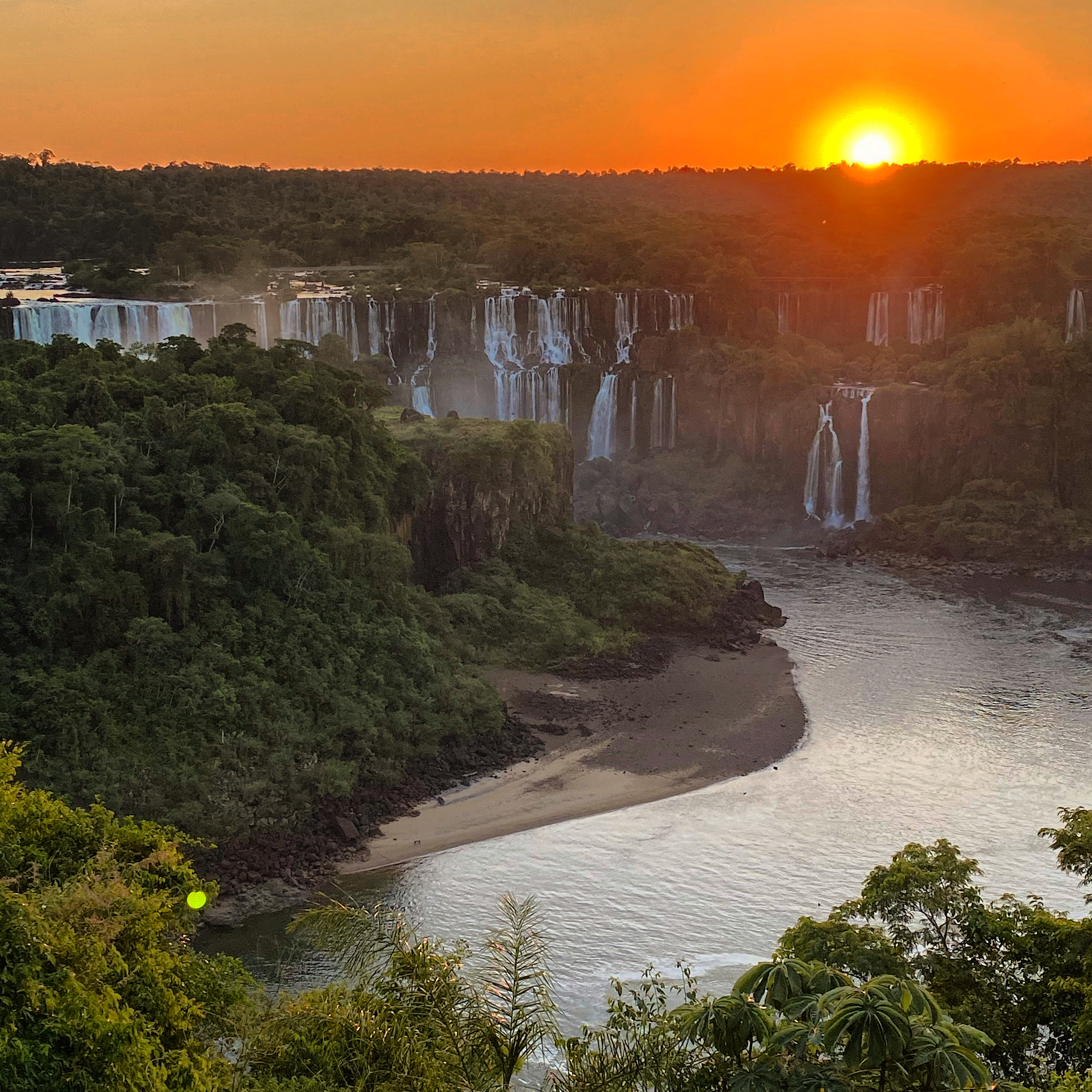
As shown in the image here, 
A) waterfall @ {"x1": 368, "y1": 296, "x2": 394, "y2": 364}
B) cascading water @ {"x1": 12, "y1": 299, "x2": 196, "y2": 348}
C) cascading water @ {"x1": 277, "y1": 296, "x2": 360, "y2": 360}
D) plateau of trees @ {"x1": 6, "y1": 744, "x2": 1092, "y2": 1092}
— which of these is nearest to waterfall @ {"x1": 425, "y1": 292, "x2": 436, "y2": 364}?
waterfall @ {"x1": 368, "y1": 296, "x2": 394, "y2": 364}

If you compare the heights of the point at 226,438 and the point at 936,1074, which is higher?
the point at 226,438

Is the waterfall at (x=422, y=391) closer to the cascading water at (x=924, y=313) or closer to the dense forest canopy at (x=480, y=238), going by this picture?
the dense forest canopy at (x=480, y=238)

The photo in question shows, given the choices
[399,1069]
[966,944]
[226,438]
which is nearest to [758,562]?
[226,438]

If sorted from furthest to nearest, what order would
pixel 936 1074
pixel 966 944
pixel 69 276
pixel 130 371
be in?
pixel 69 276 → pixel 130 371 → pixel 966 944 → pixel 936 1074

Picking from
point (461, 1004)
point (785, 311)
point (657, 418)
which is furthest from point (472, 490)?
point (785, 311)

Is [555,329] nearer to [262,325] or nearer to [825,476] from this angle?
[825,476]

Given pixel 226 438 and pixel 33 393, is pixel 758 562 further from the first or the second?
pixel 33 393
